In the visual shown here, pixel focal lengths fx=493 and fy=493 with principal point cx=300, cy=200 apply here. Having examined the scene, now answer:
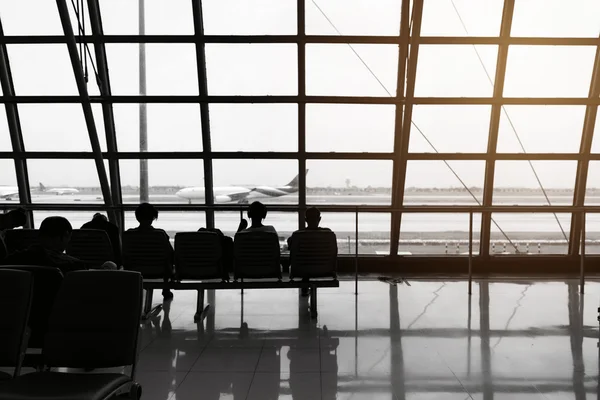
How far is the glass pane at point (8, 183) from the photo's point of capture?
7.92 m

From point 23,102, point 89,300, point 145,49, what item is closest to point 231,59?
point 145,49

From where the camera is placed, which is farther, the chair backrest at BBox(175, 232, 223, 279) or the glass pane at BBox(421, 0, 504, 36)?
the glass pane at BBox(421, 0, 504, 36)

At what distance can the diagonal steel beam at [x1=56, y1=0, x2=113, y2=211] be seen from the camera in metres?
6.71

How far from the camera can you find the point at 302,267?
506cm

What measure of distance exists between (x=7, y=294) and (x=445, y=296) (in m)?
5.01

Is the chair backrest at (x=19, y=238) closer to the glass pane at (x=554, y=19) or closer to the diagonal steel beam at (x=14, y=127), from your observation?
the diagonal steel beam at (x=14, y=127)

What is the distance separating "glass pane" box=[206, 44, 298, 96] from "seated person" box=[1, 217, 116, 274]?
478cm

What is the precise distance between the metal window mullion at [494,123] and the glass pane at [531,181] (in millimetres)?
120

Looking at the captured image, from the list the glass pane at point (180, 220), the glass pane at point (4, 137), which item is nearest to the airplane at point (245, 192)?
the glass pane at point (180, 220)

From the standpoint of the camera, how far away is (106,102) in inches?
298

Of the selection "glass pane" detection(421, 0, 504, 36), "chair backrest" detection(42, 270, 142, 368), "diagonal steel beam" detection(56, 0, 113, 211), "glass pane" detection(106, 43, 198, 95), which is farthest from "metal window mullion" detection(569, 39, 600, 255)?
"diagonal steel beam" detection(56, 0, 113, 211)

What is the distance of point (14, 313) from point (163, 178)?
5745 mm

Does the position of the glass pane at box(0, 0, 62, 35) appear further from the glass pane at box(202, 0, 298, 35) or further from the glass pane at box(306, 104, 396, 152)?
the glass pane at box(306, 104, 396, 152)

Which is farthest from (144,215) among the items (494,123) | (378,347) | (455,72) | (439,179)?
(494,123)
